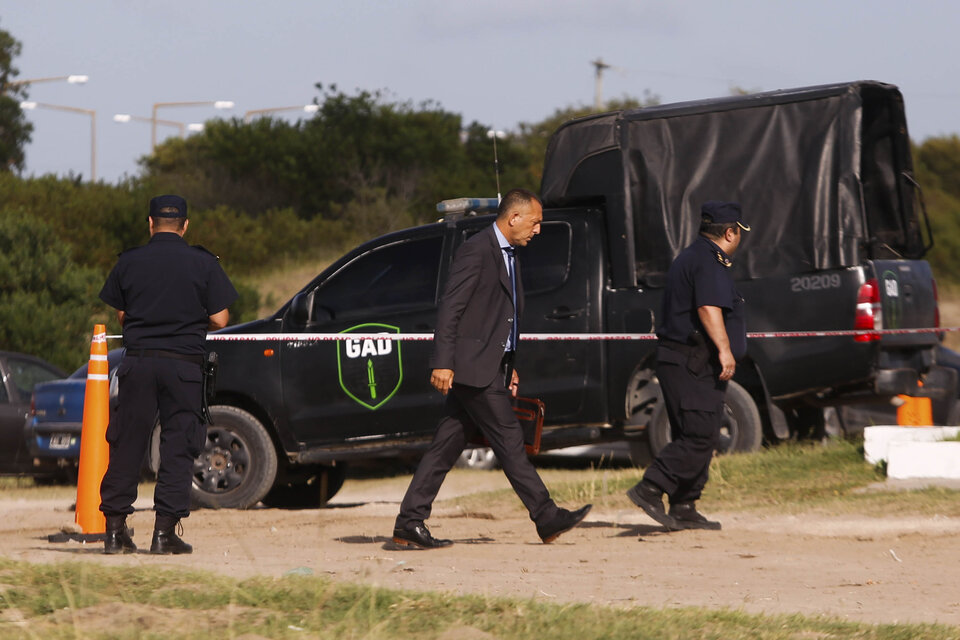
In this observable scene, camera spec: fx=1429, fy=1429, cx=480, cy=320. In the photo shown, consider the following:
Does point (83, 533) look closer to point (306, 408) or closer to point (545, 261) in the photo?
point (306, 408)

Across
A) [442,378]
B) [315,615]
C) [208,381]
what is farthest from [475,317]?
[315,615]

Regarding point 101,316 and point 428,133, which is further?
point 428,133

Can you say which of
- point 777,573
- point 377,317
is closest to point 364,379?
point 377,317

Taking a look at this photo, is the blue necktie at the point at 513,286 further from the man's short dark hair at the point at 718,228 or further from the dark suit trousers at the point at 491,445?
the man's short dark hair at the point at 718,228

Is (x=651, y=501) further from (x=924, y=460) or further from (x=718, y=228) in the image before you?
(x=924, y=460)

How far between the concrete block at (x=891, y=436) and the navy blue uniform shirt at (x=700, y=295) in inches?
77.5

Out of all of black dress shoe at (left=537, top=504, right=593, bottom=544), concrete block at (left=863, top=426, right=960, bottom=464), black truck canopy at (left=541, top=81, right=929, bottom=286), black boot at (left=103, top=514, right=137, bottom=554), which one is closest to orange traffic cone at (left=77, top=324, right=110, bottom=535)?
black boot at (left=103, top=514, right=137, bottom=554)

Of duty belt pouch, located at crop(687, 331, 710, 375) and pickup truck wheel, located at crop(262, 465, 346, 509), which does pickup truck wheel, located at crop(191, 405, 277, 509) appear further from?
duty belt pouch, located at crop(687, 331, 710, 375)

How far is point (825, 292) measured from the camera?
938 cm

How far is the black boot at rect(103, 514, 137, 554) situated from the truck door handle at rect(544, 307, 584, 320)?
12.5 feet

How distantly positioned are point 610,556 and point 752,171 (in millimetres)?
4033

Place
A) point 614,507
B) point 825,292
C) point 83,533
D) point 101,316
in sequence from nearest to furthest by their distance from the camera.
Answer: point 83,533
point 614,507
point 825,292
point 101,316

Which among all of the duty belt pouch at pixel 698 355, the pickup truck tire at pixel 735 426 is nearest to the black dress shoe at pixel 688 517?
the duty belt pouch at pixel 698 355

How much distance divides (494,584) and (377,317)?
4380 millimetres
